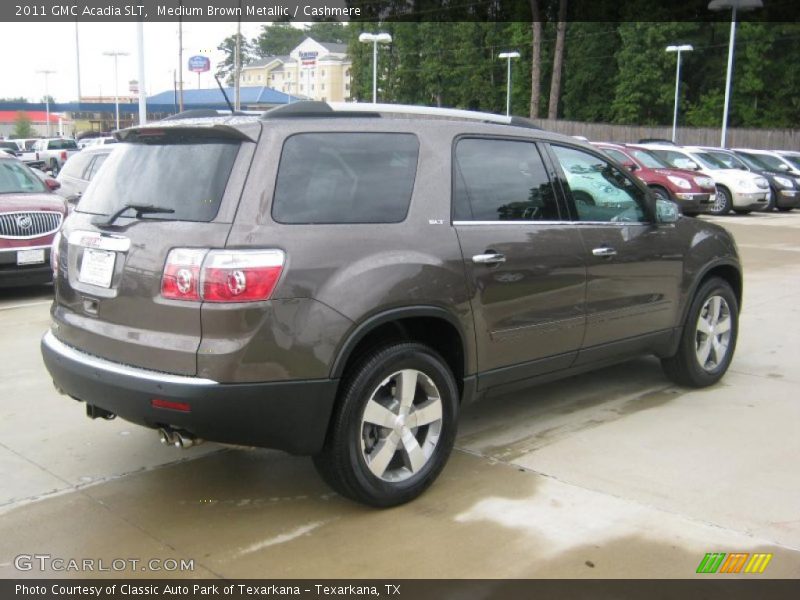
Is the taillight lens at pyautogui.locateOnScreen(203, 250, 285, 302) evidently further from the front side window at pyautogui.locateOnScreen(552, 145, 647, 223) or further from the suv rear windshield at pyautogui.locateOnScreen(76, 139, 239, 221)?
the front side window at pyautogui.locateOnScreen(552, 145, 647, 223)

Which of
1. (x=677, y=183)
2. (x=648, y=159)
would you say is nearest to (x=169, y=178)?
(x=677, y=183)

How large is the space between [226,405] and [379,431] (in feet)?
2.66

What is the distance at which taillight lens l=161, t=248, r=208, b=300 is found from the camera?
3.52 metres

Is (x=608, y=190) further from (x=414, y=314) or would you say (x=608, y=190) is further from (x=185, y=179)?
(x=185, y=179)

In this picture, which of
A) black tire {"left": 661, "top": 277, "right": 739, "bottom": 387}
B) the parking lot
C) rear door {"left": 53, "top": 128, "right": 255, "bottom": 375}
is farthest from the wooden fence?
rear door {"left": 53, "top": 128, "right": 255, "bottom": 375}

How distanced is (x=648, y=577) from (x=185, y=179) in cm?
258

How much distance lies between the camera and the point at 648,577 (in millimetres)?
3424

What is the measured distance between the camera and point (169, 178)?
12.8ft

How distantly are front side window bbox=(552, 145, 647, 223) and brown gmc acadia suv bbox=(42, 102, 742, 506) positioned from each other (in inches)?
2.4

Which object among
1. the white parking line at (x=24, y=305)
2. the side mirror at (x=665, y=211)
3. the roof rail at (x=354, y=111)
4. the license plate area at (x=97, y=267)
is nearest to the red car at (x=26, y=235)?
the white parking line at (x=24, y=305)

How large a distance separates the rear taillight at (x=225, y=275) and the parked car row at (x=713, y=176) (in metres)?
14.9

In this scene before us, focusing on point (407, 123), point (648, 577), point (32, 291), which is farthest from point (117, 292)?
point (32, 291)

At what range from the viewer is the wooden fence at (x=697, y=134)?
42.8 m

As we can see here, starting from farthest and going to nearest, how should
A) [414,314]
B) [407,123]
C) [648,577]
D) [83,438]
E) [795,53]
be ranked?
[795,53], [83,438], [407,123], [414,314], [648,577]
